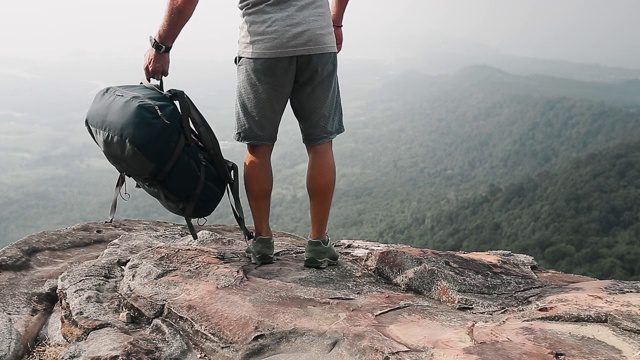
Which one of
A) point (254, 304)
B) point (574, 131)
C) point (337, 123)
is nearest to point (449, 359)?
point (254, 304)

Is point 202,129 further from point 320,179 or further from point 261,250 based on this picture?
point 261,250

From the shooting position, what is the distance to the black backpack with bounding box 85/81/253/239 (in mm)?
3139

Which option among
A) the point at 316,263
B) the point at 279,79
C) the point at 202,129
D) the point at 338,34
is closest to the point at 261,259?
the point at 316,263

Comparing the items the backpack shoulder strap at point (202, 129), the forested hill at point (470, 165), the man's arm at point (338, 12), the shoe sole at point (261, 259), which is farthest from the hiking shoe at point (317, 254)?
the forested hill at point (470, 165)

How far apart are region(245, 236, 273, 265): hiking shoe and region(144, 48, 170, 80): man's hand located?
1327mm

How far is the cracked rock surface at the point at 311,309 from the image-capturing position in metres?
2.68

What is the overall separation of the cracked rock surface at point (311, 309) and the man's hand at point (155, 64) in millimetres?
1290

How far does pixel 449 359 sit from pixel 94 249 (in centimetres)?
415

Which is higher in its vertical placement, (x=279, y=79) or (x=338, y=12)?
(x=338, y=12)

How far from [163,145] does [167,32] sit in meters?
0.71

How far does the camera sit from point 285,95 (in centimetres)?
348

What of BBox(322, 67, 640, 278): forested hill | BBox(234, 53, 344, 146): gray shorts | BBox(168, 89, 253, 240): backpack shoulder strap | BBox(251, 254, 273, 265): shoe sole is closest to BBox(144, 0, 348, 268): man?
BBox(234, 53, 344, 146): gray shorts

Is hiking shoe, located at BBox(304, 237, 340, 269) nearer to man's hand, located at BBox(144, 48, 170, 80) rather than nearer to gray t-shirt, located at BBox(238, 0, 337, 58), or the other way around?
gray t-shirt, located at BBox(238, 0, 337, 58)

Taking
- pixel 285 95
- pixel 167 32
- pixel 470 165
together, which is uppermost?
pixel 167 32
